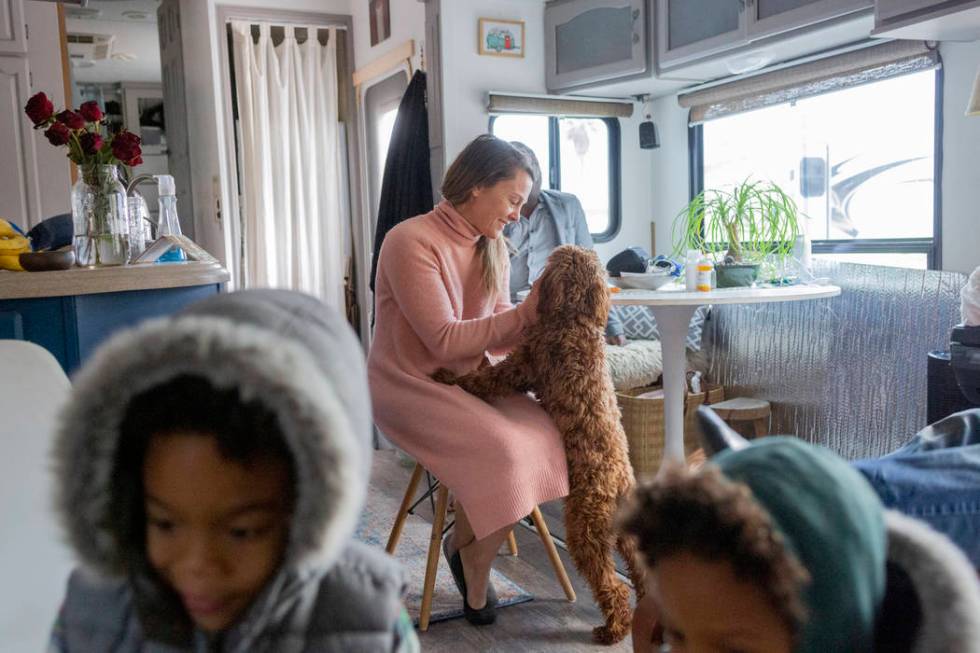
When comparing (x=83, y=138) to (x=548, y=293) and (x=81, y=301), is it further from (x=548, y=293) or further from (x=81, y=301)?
(x=548, y=293)

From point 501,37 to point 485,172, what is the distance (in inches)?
79.6

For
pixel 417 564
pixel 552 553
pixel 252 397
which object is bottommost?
pixel 417 564

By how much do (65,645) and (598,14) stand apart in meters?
3.57

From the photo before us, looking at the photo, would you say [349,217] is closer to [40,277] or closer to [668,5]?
[668,5]

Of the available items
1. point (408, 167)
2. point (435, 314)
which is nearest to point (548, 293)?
point (435, 314)

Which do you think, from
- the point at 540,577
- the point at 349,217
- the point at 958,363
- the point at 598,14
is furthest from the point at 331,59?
the point at 958,363

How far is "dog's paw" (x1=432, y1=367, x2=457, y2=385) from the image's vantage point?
7.03 ft

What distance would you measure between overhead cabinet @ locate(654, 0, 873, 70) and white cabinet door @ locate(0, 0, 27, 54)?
3.01 metres

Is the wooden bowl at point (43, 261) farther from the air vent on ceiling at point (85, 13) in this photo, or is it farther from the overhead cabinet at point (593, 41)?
the air vent on ceiling at point (85, 13)

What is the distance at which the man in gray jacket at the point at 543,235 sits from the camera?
3.76 meters

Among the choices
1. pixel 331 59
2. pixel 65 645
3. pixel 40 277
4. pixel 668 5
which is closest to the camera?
pixel 65 645

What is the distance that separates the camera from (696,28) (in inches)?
132

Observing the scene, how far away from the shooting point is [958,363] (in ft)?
7.13

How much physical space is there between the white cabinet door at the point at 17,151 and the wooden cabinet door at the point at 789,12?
3394 millimetres
